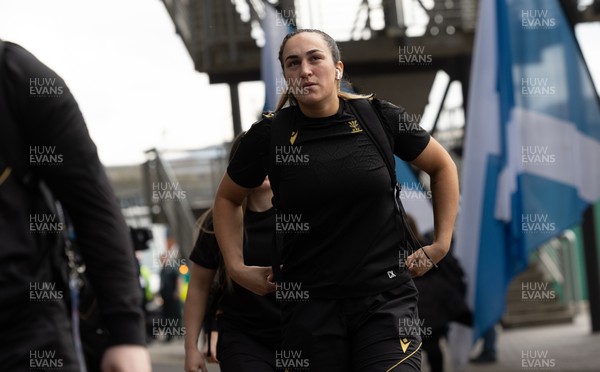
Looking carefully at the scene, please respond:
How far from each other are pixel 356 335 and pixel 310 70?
39.3 inches

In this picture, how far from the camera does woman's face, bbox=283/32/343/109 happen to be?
4.75 metres

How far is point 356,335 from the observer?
15.1ft

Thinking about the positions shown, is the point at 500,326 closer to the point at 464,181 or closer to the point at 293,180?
the point at 464,181

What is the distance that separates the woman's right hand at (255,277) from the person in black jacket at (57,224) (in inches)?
76.3

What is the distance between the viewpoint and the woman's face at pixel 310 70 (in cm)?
475

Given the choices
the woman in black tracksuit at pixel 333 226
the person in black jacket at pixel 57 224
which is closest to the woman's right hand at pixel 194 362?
the woman in black tracksuit at pixel 333 226

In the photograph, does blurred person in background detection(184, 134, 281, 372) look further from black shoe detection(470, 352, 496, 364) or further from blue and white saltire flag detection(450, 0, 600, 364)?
black shoe detection(470, 352, 496, 364)

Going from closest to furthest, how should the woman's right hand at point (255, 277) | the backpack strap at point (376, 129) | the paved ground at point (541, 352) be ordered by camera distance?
1. the backpack strap at point (376, 129)
2. the woman's right hand at point (255, 277)
3. the paved ground at point (541, 352)

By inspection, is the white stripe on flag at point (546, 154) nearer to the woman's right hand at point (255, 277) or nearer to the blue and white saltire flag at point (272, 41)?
the blue and white saltire flag at point (272, 41)

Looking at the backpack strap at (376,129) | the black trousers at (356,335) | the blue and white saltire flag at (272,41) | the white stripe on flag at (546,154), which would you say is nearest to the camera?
the black trousers at (356,335)

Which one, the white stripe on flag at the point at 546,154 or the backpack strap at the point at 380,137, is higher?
the backpack strap at the point at 380,137

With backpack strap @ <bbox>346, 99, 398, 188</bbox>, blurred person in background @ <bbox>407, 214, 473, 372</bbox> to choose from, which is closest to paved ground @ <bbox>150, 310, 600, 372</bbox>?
blurred person in background @ <bbox>407, 214, 473, 372</bbox>

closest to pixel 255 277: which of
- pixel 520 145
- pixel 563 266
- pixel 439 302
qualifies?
pixel 439 302

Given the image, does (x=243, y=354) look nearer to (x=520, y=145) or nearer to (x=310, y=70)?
(x=310, y=70)
